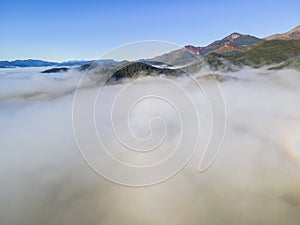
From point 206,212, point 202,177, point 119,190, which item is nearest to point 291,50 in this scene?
point 202,177

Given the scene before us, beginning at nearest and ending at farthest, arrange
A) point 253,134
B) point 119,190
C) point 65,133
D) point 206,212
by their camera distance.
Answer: point 206,212
point 253,134
point 119,190
point 65,133

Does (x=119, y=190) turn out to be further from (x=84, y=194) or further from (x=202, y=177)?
(x=202, y=177)

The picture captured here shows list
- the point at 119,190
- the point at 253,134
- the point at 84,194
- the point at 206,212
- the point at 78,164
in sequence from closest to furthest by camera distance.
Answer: the point at 206,212
the point at 253,134
the point at 84,194
the point at 119,190
the point at 78,164

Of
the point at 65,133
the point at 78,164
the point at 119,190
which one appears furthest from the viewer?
the point at 65,133

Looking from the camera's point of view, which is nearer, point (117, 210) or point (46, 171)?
point (117, 210)

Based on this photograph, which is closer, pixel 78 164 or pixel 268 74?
pixel 78 164

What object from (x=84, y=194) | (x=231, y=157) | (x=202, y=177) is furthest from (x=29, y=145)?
(x=231, y=157)

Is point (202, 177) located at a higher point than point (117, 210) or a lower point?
higher

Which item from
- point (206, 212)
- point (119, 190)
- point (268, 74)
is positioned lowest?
point (119, 190)

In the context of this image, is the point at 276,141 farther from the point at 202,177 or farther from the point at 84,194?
the point at 84,194
